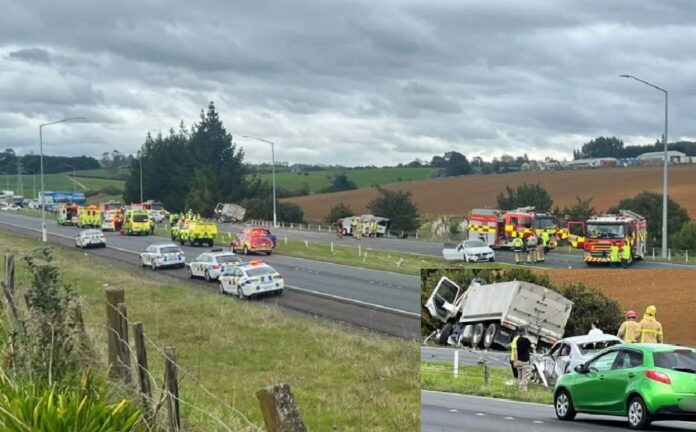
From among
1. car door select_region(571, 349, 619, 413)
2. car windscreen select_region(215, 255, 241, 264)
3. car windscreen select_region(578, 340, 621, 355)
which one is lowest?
car windscreen select_region(215, 255, 241, 264)

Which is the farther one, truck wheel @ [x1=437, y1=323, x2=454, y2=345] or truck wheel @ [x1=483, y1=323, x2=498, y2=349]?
truck wheel @ [x1=437, y1=323, x2=454, y2=345]

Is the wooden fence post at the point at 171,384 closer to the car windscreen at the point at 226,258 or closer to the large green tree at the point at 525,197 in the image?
the large green tree at the point at 525,197

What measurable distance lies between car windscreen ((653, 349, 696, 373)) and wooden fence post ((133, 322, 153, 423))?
14.4ft

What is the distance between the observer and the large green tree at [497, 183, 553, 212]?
2172 centimetres

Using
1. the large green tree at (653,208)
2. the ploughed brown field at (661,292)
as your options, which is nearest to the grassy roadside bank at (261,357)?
the ploughed brown field at (661,292)

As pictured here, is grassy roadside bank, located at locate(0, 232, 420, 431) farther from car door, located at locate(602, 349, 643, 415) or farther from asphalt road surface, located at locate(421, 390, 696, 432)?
car door, located at locate(602, 349, 643, 415)


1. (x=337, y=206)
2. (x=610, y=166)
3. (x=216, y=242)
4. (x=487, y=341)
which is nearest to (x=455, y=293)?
(x=487, y=341)

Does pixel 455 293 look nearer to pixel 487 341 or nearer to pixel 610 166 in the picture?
pixel 487 341

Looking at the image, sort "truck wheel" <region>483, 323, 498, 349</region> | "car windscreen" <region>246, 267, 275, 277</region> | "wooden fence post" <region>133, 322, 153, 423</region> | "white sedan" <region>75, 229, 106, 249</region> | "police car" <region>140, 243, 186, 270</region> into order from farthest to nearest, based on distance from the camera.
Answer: "white sedan" <region>75, 229, 106, 249</region>, "police car" <region>140, 243, 186, 270</region>, "car windscreen" <region>246, 267, 275, 277</region>, "wooden fence post" <region>133, 322, 153, 423</region>, "truck wheel" <region>483, 323, 498, 349</region>

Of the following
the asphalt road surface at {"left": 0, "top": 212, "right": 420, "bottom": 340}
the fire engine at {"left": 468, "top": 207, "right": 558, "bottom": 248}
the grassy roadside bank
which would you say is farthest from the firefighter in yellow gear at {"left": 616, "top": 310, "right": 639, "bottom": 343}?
the asphalt road surface at {"left": 0, "top": 212, "right": 420, "bottom": 340}

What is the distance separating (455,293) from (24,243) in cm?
3116

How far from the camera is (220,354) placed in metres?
16.6

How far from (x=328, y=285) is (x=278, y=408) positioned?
80.2 feet

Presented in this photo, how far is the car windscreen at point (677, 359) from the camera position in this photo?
330 cm
